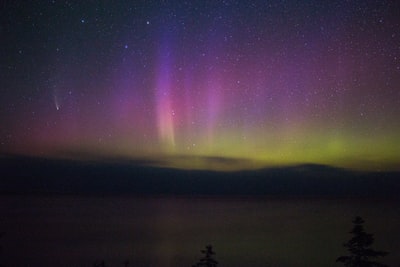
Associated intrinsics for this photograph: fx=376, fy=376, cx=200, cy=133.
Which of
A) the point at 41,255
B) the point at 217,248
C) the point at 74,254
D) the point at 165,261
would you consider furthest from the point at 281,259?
the point at 41,255

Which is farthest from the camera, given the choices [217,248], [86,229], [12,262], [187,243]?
[86,229]

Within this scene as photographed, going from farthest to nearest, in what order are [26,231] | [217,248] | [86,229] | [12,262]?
[86,229] < [26,231] < [217,248] < [12,262]

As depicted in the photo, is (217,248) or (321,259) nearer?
(321,259)

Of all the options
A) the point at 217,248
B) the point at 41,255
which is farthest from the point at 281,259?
the point at 41,255

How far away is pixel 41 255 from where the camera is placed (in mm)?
48875

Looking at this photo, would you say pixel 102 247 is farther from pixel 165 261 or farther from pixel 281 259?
pixel 281 259

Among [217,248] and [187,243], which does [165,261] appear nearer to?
[217,248]

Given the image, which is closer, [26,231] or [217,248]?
[217,248]

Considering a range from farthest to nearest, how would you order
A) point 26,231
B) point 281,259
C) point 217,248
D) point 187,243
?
point 26,231
point 187,243
point 217,248
point 281,259

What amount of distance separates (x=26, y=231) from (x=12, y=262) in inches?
1351

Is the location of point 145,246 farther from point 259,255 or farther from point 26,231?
point 26,231

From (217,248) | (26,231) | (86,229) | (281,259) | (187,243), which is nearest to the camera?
(281,259)

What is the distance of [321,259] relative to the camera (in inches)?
1868

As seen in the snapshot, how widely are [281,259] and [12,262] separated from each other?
32.7 meters
